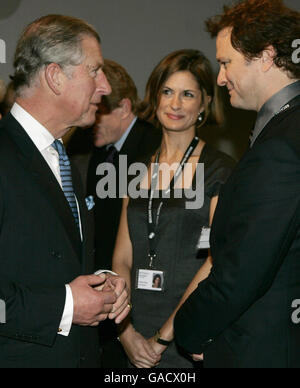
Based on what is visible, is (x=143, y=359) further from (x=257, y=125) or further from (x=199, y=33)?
(x=199, y=33)

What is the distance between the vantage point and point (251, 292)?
1660 mm

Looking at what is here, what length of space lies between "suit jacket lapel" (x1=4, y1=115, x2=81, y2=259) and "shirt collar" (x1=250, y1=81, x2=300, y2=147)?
2.34ft

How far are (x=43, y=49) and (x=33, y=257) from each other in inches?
31.4

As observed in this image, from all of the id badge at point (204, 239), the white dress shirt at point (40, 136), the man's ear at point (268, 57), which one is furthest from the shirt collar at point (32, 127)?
the id badge at point (204, 239)

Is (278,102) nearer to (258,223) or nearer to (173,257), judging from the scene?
(258,223)

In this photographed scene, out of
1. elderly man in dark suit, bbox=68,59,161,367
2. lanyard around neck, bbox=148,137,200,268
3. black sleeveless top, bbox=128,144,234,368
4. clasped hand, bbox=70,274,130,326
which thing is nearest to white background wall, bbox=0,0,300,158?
elderly man in dark suit, bbox=68,59,161,367

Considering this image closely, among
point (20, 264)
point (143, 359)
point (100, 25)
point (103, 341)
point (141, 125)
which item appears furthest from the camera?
point (100, 25)

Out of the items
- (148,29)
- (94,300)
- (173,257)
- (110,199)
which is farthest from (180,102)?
(148,29)

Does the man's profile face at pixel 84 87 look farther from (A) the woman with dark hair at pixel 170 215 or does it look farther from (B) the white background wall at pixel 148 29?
(B) the white background wall at pixel 148 29

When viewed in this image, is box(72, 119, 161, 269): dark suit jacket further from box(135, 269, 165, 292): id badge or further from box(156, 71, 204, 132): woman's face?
box(135, 269, 165, 292): id badge

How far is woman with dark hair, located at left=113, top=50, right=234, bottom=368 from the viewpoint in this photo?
2.79 meters

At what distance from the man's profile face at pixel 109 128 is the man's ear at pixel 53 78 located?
62.9 inches

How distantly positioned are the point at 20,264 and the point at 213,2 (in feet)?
13.0

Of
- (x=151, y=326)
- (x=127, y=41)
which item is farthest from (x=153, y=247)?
(x=127, y=41)
